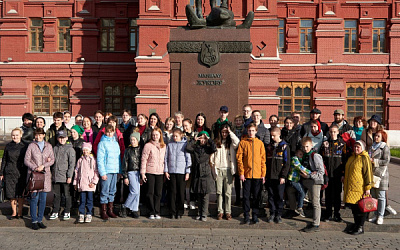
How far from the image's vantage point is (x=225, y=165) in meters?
7.91

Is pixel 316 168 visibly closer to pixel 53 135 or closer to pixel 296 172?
pixel 296 172

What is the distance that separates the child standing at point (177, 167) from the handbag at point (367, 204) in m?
2.89

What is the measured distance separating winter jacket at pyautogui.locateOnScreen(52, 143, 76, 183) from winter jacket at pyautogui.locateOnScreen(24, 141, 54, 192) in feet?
0.44

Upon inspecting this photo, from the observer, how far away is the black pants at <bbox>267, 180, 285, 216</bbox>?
304 inches

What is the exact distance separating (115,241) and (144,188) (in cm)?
160

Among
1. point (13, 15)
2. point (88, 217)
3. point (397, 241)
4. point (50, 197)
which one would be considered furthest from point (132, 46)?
point (397, 241)

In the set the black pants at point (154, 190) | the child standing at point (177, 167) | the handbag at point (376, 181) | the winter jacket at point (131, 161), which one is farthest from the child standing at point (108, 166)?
the handbag at point (376, 181)

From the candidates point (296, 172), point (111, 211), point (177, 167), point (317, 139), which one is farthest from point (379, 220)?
point (111, 211)

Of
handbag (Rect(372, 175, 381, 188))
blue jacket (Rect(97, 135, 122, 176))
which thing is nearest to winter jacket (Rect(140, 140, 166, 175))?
blue jacket (Rect(97, 135, 122, 176))

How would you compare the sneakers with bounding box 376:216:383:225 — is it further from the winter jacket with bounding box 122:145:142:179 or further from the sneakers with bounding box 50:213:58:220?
the sneakers with bounding box 50:213:58:220

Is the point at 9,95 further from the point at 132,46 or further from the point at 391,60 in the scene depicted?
the point at 391,60

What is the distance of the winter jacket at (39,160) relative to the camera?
7561 millimetres

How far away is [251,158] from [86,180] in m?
2.83

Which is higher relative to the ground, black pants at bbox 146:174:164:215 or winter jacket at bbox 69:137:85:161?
winter jacket at bbox 69:137:85:161
